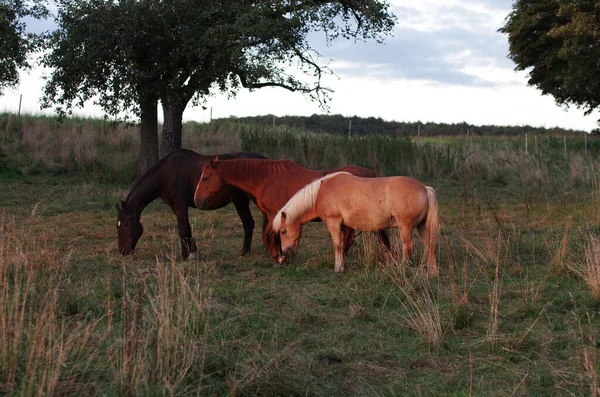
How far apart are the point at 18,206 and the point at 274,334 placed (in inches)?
384

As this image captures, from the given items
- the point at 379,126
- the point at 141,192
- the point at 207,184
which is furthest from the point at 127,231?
the point at 379,126

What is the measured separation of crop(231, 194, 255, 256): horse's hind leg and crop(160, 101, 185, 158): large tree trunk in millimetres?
6937

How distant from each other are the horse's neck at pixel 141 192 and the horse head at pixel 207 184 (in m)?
0.90

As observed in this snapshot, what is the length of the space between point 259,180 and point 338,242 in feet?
4.98

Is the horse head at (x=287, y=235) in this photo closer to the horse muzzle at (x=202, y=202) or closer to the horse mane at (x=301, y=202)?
Answer: the horse mane at (x=301, y=202)

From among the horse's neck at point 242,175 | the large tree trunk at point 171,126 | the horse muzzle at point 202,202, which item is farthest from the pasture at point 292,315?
the large tree trunk at point 171,126

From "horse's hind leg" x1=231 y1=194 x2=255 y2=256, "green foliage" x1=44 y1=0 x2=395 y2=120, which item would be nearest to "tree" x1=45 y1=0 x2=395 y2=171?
"green foliage" x1=44 y1=0 x2=395 y2=120

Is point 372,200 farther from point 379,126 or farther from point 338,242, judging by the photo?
point 379,126

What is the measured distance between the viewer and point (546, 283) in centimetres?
686

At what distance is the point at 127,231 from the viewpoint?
354 inches

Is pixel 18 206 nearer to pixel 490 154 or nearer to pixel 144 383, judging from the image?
pixel 144 383

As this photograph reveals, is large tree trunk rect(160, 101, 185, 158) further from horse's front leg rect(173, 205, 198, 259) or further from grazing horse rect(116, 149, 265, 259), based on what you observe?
horse's front leg rect(173, 205, 198, 259)

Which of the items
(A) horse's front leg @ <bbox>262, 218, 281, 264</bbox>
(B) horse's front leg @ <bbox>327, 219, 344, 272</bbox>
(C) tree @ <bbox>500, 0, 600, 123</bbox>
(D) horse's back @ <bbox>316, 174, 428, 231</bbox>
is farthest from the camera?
(C) tree @ <bbox>500, 0, 600, 123</bbox>

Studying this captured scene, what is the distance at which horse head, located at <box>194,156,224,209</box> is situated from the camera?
8.59 meters
